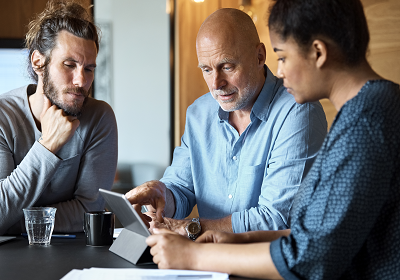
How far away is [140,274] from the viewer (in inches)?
33.1

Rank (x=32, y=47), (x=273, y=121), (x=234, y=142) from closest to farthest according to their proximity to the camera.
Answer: (x=273, y=121)
(x=234, y=142)
(x=32, y=47)

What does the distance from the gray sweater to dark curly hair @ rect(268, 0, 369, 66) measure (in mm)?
941

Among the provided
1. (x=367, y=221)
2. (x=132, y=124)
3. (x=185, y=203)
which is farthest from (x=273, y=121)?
(x=132, y=124)

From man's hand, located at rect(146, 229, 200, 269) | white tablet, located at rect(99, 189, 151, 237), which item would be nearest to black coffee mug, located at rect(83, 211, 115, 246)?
white tablet, located at rect(99, 189, 151, 237)

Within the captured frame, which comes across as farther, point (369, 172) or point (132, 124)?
point (132, 124)

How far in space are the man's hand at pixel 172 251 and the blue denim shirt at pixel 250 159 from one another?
47 cm

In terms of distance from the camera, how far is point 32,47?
1800 mm

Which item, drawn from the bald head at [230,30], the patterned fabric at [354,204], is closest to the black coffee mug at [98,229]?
the patterned fabric at [354,204]

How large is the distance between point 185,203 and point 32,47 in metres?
0.97

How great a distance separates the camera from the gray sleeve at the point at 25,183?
134 cm

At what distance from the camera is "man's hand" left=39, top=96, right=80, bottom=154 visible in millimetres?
1455

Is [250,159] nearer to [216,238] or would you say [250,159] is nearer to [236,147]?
[236,147]

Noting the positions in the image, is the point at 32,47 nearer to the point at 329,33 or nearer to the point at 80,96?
the point at 80,96

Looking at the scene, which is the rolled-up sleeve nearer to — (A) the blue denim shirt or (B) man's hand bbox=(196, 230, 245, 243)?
(A) the blue denim shirt
